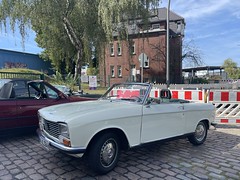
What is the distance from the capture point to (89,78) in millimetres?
12602

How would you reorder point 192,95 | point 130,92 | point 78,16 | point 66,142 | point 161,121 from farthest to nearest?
point 78,16, point 192,95, point 130,92, point 161,121, point 66,142

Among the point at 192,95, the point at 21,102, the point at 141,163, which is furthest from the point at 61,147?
the point at 192,95

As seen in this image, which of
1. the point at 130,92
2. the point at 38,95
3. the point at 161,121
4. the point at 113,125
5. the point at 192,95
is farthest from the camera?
the point at 192,95

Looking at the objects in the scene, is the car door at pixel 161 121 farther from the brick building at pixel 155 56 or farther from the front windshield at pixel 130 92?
the brick building at pixel 155 56

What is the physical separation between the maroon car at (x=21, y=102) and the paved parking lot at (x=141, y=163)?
493mm

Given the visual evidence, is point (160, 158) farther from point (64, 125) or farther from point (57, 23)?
point (57, 23)

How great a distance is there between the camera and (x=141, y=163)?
4281 millimetres

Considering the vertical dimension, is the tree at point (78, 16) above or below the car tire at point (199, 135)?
above

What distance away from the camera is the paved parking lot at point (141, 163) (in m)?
3.73

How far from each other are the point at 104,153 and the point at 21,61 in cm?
2967

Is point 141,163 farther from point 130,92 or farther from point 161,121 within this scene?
point 130,92

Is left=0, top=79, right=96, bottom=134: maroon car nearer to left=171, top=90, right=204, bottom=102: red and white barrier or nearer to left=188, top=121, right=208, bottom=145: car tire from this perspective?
left=188, top=121, right=208, bottom=145: car tire

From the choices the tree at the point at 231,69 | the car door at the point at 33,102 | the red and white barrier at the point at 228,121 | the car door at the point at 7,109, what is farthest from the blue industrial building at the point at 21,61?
the tree at the point at 231,69

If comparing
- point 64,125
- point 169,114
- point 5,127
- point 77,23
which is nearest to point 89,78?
point 77,23
